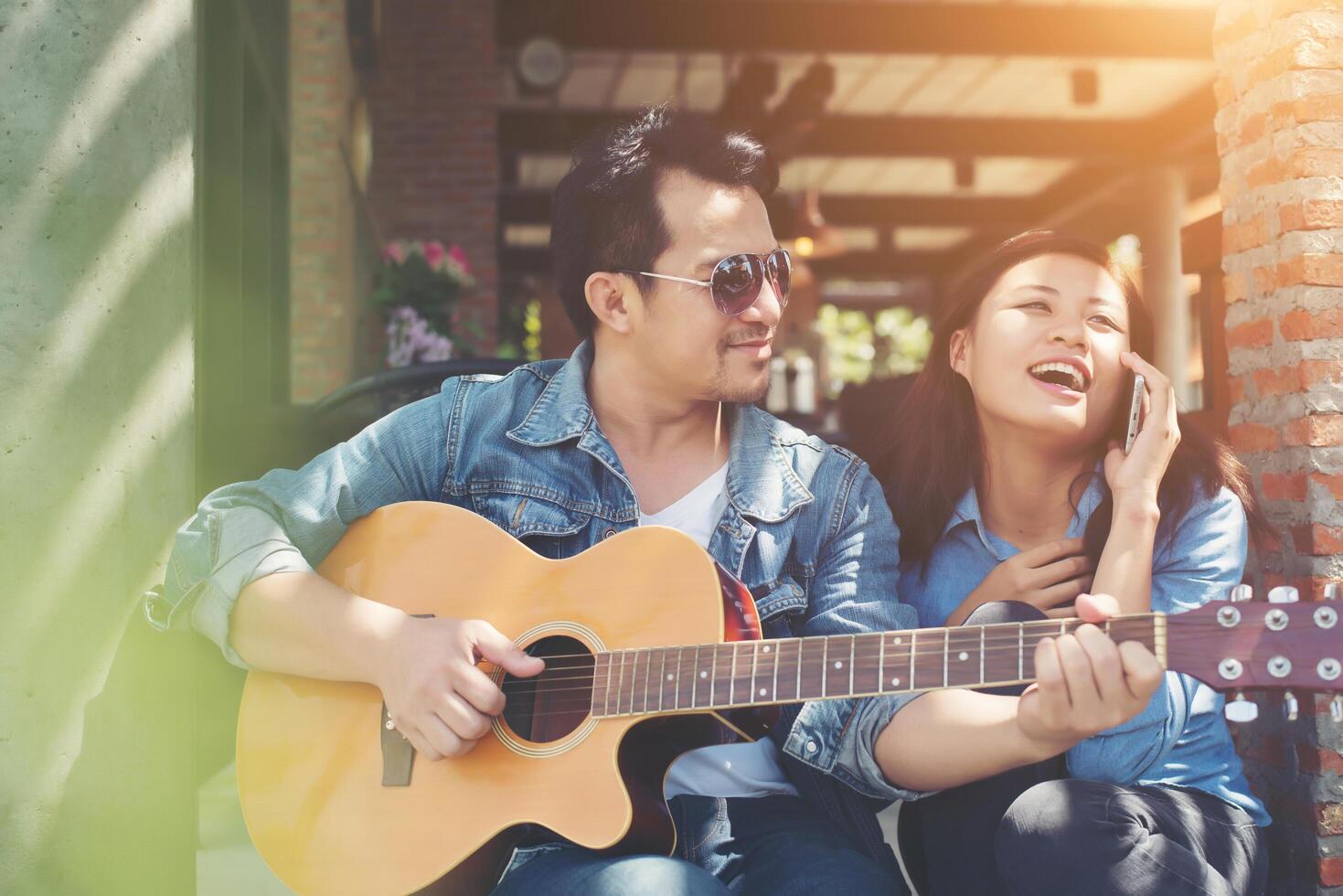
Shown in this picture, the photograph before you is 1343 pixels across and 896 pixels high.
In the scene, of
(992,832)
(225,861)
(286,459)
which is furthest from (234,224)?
(992,832)

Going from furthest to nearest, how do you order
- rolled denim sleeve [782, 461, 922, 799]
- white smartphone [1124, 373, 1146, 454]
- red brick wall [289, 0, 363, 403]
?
red brick wall [289, 0, 363, 403], white smartphone [1124, 373, 1146, 454], rolled denim sleeve [782, 461, 922, 799]

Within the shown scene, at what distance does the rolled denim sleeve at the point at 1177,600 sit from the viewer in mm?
2016

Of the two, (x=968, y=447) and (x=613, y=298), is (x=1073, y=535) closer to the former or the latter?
(x=968, y=447)

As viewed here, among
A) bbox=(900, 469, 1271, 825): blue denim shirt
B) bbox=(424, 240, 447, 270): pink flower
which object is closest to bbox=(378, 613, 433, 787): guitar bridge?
bbox=(900, 469, 1271, 825): blue denim shirt

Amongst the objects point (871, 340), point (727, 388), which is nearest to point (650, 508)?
point (727, 388)

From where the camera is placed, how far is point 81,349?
2070 millimetres

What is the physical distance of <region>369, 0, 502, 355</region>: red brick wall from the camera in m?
9.15

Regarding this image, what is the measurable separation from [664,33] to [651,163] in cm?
741

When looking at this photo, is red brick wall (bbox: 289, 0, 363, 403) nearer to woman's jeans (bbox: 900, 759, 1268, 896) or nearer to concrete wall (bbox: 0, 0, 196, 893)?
concrete wall (bbox: 0, 0, 196, 893)

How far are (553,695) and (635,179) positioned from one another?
3.53 ft

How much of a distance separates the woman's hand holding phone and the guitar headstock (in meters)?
0.49

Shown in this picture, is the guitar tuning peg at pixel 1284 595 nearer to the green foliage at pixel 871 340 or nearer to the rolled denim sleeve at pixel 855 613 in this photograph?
the rolled denim sleeve at pixel 855 613

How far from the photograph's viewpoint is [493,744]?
1948 millimetres

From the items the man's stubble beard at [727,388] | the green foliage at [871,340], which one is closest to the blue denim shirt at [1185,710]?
the man's stubble beard at [727,388]
